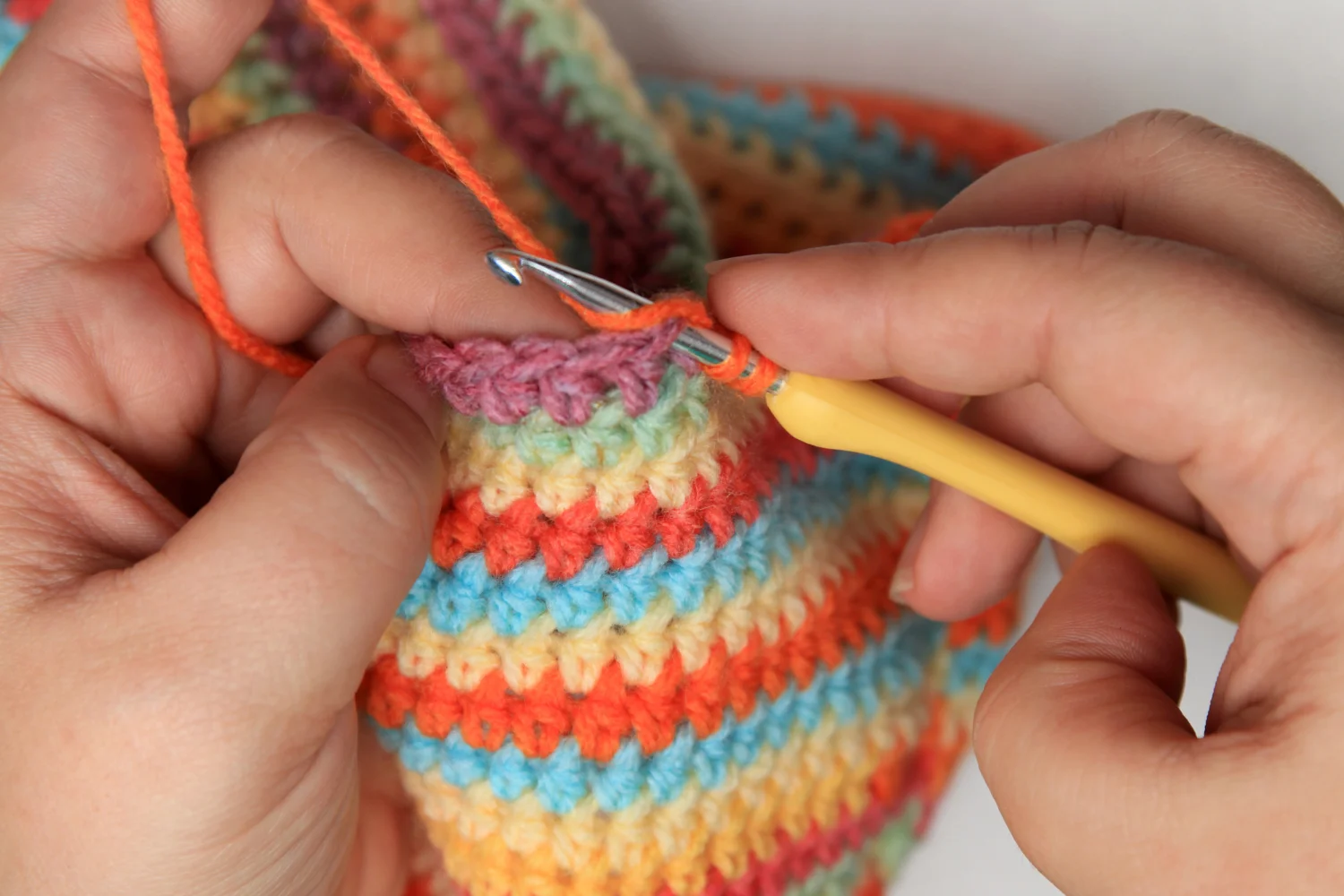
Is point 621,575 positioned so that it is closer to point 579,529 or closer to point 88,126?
point 579,529

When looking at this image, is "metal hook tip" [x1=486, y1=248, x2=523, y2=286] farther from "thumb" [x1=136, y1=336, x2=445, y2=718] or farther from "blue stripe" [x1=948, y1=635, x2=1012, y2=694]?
"blue stripe" [x1=948, y1=635, x2=1012, y2=694]

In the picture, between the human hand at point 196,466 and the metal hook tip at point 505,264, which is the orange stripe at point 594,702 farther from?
the metal hook tip at point 505,264

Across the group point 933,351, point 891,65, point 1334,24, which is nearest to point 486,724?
point 933,351

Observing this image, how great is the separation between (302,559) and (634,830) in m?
0.30

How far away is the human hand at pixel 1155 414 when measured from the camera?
54 cm

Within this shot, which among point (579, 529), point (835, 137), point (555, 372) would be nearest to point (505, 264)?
point (555, 372)

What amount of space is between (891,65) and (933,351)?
19.9 inches

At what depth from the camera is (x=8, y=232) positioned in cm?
67

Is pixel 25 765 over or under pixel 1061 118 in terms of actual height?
under

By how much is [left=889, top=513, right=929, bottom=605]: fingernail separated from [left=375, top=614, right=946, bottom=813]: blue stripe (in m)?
0.07

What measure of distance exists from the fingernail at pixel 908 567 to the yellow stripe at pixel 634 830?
112 mm

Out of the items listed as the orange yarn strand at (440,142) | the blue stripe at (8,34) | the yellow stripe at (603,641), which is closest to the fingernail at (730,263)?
the orange yarn strand at (440,142)

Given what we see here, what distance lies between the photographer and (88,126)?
683 millimetres

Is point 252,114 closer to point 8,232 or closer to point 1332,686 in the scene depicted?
point 8,232
